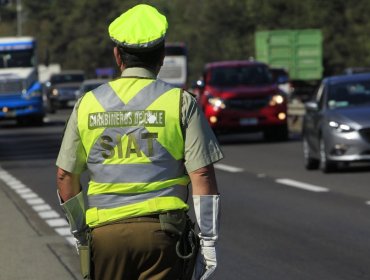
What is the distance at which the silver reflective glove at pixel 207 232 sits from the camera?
17.8 feet

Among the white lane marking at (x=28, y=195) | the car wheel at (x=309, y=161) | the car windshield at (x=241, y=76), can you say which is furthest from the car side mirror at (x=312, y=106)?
the car windshield at (x=241, y=76)

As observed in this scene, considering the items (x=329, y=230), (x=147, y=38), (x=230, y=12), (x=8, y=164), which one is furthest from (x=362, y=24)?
(x=147, y=38)

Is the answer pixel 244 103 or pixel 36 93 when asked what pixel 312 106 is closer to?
pixel 244 103

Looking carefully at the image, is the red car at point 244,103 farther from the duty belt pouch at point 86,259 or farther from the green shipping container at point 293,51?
the green shipping container at point 293,51

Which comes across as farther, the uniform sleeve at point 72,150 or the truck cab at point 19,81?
the truck cab at point 19,81

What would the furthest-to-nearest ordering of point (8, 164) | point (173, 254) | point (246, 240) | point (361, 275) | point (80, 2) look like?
point (80, 2)
point (8, 164)
point (246, 240)
point (361, 275)
point (173, 254)

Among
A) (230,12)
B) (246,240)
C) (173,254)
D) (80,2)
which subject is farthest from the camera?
(80,2)

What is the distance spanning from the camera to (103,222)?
17.7ft

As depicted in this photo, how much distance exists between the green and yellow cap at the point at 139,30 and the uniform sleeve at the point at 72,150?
33 centimetres

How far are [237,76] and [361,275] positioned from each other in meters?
22.2

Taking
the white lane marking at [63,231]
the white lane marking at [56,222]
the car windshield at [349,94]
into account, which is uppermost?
the white lane marking at [63,231]

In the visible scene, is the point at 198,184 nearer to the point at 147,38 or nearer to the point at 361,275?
the point at 147,38

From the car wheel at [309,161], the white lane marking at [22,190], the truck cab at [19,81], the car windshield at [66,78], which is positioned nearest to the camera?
the white lane marking at [22,190]

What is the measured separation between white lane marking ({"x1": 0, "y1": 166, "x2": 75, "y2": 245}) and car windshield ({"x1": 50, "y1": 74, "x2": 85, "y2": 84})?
169 ft
